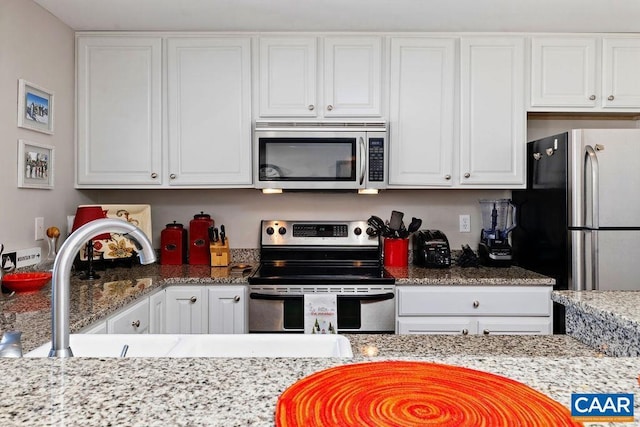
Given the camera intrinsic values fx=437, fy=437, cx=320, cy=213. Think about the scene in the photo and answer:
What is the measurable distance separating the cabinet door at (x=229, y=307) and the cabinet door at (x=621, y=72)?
2545mm

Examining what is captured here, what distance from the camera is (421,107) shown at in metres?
2.74

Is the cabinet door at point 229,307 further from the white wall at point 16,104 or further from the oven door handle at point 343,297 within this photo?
the white wall at point 16,104

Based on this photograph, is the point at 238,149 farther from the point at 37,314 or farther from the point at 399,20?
the point at 37,314

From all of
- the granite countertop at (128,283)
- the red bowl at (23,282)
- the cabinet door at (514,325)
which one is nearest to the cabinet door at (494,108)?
the granite countertop at (128,283)

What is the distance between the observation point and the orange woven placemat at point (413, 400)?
1.61 feet

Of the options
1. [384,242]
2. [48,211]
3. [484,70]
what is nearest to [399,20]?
[484,70]

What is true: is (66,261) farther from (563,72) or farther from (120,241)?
(563,72)

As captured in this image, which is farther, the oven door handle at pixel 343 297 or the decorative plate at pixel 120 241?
the decorative plate at pixel 120 241

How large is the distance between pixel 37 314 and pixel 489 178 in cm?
246

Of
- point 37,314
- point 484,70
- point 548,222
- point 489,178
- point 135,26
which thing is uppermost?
point 135,26

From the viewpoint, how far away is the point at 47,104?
7.98 ft

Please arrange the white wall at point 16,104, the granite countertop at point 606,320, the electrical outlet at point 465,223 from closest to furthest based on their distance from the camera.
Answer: the granite countertop at point 606,320
the white wall at point 16,104
the electrical outlet at point 465,223

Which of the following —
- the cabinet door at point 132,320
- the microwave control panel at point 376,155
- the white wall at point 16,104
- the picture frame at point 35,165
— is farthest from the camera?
the microwave control panel at point 376,155

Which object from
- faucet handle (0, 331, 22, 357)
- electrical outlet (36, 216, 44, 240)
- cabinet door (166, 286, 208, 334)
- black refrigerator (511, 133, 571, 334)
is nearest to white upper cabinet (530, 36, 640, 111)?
black refrigerator (511, 133, 571, 334)
